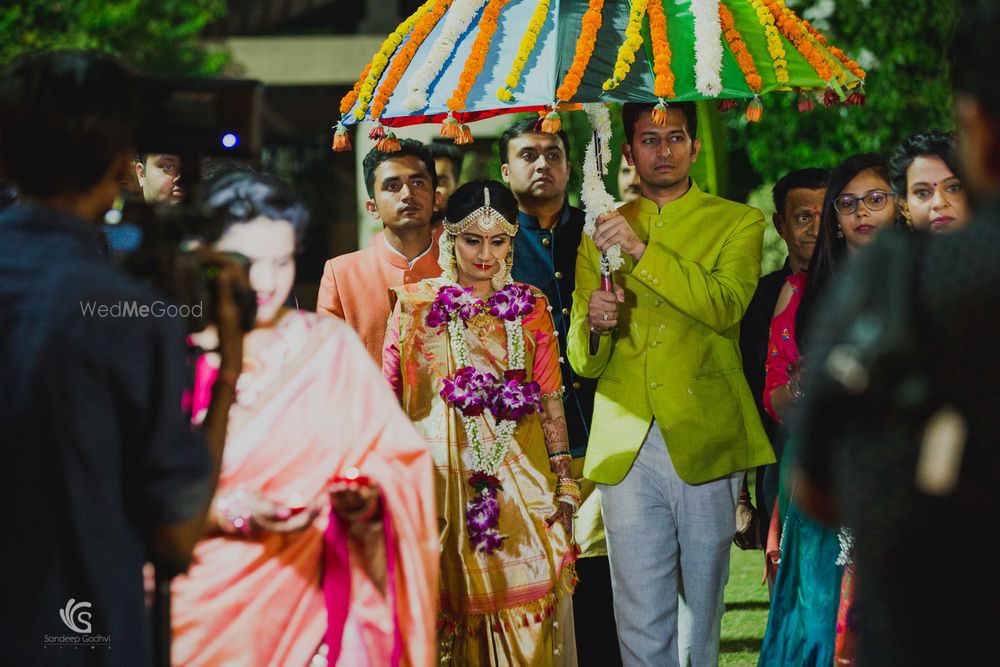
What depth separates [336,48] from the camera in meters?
19.7

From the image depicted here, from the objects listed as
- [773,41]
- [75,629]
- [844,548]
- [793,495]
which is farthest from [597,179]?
[75,629]

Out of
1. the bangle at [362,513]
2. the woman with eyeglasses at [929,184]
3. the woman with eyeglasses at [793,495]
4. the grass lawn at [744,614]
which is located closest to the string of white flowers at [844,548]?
the woman with eyeglasses at [793,495]

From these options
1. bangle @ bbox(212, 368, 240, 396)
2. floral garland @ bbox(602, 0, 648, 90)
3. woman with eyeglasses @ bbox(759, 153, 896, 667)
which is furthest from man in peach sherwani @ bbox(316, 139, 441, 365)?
bangle @ bbox(212, 368, 240, 396)

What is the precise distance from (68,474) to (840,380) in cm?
143

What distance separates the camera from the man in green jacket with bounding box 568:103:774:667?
465 cm

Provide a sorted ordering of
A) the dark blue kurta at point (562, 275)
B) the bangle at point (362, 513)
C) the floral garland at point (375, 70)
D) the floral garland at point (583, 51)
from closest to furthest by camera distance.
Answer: the bangle at point (362, 513) → the floral garland at point (583, 51) → the floral garland at point (375, 70) → the dark blue kurta at point (562, 275)

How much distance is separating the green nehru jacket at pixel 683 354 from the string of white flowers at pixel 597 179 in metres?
0.12

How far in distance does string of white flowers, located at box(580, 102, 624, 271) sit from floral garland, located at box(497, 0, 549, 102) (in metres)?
0.38

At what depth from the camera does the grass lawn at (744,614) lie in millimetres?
5984

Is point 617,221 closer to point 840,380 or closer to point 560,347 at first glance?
point 560,347

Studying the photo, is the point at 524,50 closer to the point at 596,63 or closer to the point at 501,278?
the point at 596,63

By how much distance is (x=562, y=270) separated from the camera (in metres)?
5.58

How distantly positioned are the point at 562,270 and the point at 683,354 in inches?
40.4

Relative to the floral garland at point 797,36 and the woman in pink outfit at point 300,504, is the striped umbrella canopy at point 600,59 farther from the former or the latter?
the woman in pink outfit at point 300,504
